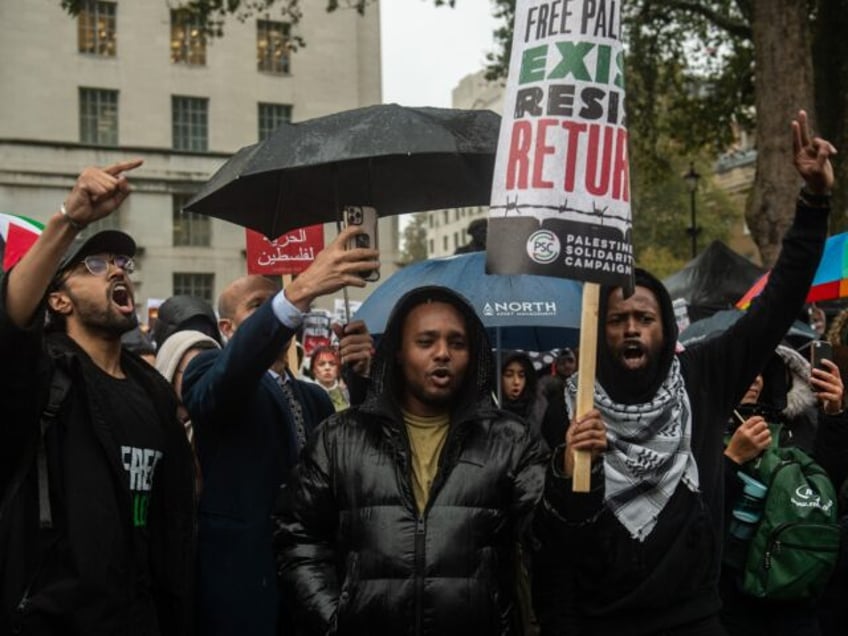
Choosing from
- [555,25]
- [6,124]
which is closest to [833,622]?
[555,25]

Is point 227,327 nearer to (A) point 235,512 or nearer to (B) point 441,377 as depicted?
(A) point 235,512

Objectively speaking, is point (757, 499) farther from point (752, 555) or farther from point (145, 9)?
point (145, 9)

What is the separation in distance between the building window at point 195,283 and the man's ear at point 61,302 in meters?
33.3

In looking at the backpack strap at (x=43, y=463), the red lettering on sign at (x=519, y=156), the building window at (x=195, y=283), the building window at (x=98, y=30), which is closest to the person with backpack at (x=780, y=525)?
the red lettering on sign at (x=519, y=156)

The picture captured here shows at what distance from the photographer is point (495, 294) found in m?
6.41

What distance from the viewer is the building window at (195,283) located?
36.6 metres

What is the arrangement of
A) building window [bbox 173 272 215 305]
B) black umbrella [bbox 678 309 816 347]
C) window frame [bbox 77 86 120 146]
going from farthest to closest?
building window [bbox 173 272 215 305] < window frame [bbox 77 86 120 146] < black umbrella [bbox 678 309 816 347]

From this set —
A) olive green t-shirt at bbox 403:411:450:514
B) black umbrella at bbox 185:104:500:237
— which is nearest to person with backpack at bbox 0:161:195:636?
black umbrella at bbox 185:104:500:237

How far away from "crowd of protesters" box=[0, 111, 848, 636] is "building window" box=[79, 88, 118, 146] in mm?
33645

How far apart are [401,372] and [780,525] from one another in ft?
5.80

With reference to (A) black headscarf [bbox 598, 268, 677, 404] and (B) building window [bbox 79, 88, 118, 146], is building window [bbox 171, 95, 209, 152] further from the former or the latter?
(A) black headscarf [bbox 598, 268, 677, 404]

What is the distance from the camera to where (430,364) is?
3.71m

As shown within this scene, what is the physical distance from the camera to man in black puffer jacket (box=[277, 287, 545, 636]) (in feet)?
11.1

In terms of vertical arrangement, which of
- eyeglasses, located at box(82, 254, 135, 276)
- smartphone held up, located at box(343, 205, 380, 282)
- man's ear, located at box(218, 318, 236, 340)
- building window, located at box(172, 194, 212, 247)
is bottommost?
man's ear, located at box(218, 318, 236, 340)
